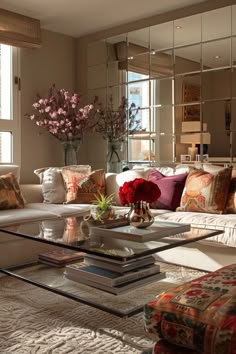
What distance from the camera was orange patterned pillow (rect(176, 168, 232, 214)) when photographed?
132 inches

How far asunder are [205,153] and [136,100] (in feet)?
3.64

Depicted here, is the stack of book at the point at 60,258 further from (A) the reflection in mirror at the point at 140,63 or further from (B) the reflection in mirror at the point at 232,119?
(A) the reflection in mirror at the point at 140,63

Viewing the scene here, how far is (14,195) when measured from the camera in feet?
12.0

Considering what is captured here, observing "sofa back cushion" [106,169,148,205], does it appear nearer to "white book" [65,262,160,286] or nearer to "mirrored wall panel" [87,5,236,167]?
"mirrored wall panel" [87,5,236,167]

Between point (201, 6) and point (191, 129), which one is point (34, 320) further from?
point (201, 6)

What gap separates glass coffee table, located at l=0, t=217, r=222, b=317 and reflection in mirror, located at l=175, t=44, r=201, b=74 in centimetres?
216

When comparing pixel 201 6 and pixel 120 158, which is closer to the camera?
pixel 201 6

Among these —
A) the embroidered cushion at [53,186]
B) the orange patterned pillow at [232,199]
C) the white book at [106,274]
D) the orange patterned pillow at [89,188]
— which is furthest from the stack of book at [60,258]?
the orange patterned pillow at [232,199]

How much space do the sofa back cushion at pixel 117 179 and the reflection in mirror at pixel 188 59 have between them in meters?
1.18

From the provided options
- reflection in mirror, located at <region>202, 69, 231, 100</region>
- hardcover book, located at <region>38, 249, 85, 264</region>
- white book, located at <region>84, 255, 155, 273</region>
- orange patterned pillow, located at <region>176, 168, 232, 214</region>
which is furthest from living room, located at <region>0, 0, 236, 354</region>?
white book, located at <region>84, 255, 155, 273</region>

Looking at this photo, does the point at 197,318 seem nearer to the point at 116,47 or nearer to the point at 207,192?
the point at 207,192

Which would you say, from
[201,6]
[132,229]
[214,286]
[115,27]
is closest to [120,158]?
[115,27]

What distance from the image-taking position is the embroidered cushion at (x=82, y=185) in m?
3.98

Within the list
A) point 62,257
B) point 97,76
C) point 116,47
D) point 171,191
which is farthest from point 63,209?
point 116,47
